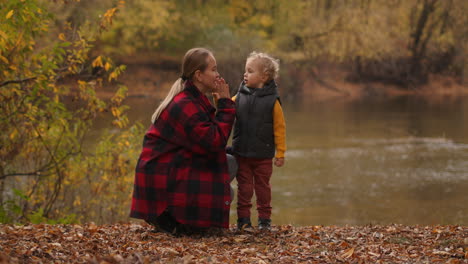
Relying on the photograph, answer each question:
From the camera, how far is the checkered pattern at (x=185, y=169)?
5262 mm

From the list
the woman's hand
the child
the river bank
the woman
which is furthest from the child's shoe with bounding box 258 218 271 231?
the river bank

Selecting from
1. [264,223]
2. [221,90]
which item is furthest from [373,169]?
[221,90]

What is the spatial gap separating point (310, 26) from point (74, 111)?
105ft

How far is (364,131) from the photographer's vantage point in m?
22.2

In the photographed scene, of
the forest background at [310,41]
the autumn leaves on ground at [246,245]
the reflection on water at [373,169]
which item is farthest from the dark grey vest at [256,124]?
the forest background at [310,41]

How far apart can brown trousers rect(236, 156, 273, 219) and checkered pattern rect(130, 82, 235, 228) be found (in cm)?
42

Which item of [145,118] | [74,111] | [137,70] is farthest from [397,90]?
[74,111]

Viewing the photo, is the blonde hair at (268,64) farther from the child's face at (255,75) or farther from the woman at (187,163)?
the woman at (187,163)

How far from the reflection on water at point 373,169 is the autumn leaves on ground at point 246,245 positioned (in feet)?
15.9

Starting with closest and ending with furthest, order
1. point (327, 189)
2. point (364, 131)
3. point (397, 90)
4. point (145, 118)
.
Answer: point (327, 189) → point (145, 118) → point (364, 131) → point (397, 90)

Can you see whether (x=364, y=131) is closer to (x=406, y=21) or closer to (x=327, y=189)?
(x=327, y=189)

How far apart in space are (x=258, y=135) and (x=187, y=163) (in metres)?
0.77

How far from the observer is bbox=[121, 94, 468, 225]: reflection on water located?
450 inches

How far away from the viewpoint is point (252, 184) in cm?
581
